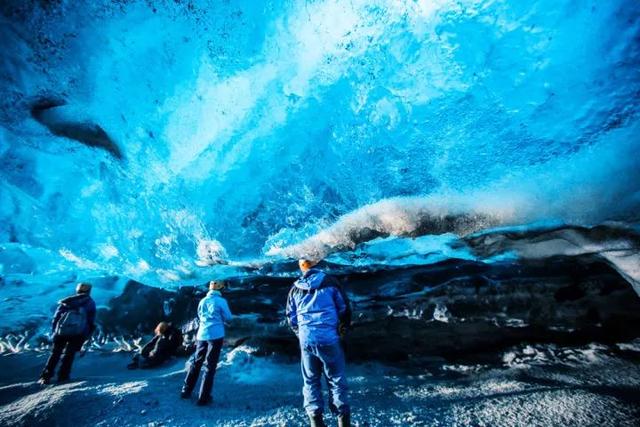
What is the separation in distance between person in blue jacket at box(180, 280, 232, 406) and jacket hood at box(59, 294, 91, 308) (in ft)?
8.95

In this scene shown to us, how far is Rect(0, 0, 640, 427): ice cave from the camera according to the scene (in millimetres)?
3459

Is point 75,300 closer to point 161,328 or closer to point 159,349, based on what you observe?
point 161,328

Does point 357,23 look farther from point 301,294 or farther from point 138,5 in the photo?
point 301,294

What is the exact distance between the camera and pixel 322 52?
3795 millimetres

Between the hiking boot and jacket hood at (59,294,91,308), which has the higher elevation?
jacket hood at (59,294,91,308)

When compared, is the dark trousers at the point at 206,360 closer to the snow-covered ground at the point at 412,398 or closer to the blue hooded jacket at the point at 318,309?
the snow-covered ground at the point at 412,398

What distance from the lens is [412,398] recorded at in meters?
4.76

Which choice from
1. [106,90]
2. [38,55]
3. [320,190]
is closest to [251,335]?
[320,190]

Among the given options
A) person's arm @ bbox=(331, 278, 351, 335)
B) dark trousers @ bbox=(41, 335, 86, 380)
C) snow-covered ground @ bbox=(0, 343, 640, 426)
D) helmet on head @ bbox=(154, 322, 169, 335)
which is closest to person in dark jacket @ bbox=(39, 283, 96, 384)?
dark trousers @ bbox=(41, 335, 86, 380)

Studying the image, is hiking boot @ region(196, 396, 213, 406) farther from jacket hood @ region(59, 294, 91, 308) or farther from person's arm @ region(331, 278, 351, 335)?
jacket hood @ region(59, 294, 91, 308)

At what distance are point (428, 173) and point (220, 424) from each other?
424 cm

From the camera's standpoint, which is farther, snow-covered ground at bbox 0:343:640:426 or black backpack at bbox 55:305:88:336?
black backpack at bbox 55:305:88:336

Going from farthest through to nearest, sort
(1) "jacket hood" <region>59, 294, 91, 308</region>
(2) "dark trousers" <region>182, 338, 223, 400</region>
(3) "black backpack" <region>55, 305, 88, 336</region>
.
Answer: (1) "jacket hood" <region>59, 294, 91, 308</region>
(3) "black backpack" <region>55, 305, 88, 336</region>
(2) "dark trousers" <region>182, 338, 223, 400</region>

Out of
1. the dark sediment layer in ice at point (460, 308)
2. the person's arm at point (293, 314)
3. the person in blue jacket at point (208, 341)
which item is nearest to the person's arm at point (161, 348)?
the dark sediment layer in ice at point (460, 308)
